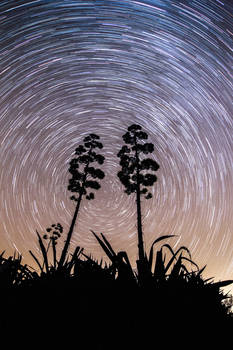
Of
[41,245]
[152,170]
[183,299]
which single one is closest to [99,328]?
[183,299]

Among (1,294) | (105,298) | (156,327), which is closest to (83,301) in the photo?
(105,298)

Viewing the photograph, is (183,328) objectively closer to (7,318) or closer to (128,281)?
(128,281)

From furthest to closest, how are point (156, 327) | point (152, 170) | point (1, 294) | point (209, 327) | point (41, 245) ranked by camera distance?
point (152, 170)
point (41, 245)
point (1, 294)
point (209, 327)
point (156, 327)

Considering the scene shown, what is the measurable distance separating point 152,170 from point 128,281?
15.7 metres

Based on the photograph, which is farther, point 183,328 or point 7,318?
point 7,318

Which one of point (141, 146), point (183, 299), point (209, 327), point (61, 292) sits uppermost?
point (141, 146)

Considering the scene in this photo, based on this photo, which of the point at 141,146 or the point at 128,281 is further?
the point at 141,146

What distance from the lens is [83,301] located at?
6.14ft

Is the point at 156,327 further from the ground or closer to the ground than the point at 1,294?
closer to the ground

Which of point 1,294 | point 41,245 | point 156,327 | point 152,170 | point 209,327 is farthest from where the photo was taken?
point 152,170

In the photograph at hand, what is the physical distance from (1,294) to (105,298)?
1.54 meters

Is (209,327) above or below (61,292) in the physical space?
below

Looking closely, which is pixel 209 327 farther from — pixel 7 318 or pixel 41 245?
pixel 41 245

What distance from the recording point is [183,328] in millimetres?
1730
